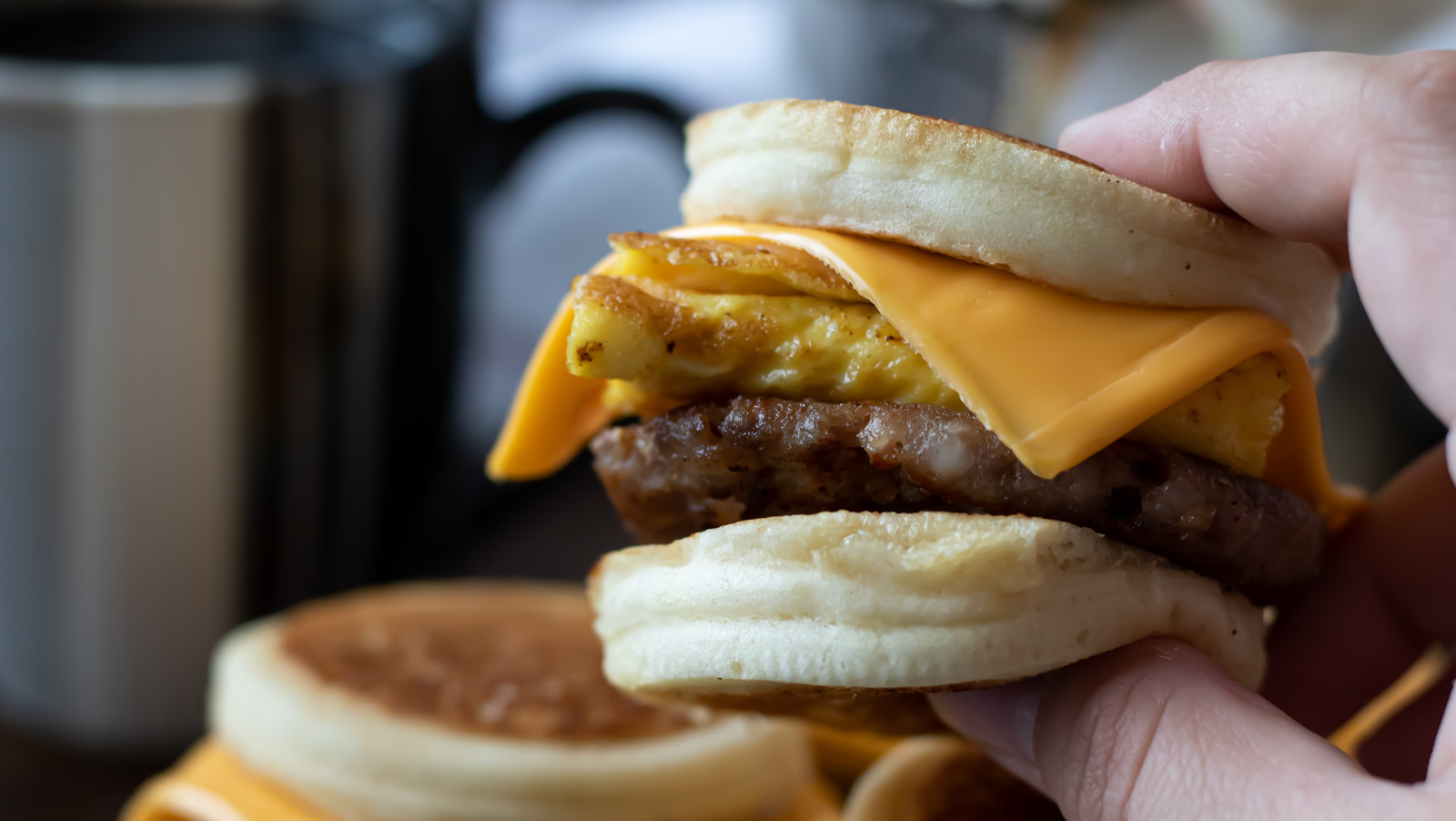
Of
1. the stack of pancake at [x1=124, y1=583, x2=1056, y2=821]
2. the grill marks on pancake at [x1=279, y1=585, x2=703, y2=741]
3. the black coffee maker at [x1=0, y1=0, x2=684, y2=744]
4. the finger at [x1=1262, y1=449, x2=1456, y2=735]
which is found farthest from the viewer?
the black coffee maker at [x1=0, y1=0, x2=684, y2=744]

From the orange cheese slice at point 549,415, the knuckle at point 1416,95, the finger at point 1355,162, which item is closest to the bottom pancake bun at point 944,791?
the orange cheese slice at point 549,415

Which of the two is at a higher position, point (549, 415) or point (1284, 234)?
point (1284, 234)

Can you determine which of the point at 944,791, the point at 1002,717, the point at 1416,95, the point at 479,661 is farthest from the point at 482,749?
the point at 1416,95

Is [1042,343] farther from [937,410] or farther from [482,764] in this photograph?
[482,764]

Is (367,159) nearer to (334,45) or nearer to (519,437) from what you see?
(334,45)

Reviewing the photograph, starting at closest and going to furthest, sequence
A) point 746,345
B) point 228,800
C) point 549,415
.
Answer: point 746,345 → point 549,415 → point 228,800

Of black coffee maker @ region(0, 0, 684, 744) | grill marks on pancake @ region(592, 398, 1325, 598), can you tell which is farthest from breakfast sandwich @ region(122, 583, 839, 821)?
grill marks on pancake @ region(592, 398, 1325, 598)

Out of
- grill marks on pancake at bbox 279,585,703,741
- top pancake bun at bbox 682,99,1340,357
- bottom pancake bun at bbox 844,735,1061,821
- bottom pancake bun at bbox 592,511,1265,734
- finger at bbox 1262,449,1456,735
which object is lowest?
grill marks on pancake at bbox 279,585,703,741

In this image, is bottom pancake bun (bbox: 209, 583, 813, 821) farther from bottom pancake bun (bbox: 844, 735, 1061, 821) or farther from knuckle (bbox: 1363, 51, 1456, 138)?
knuckle (bbox: 1363, 51, 1456, 138)
